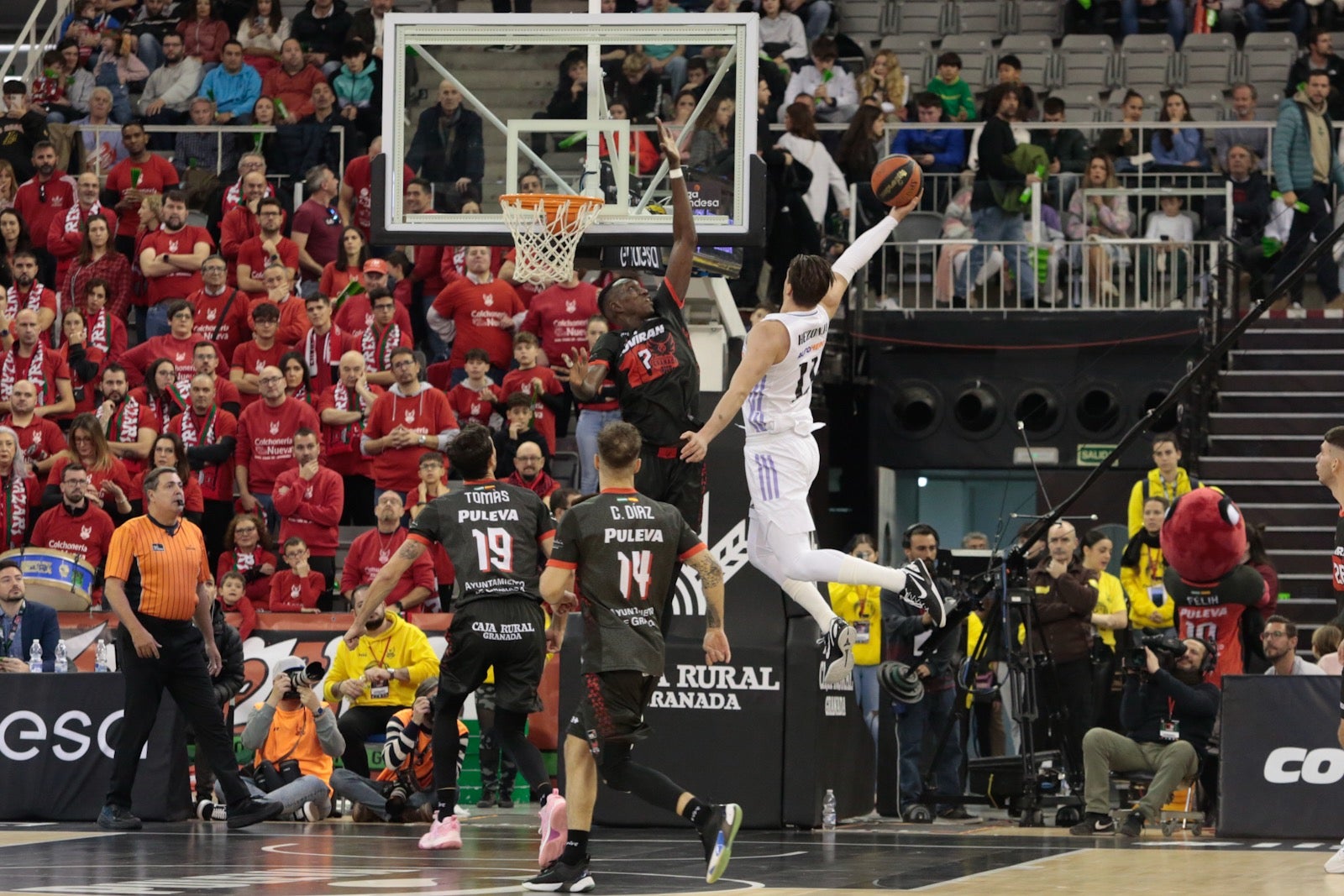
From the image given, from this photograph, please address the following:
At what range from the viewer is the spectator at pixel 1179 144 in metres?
21.8

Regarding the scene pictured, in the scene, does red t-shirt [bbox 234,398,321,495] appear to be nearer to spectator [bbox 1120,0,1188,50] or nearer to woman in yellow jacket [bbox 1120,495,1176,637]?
woman in yellow jacket [bbox 1120,495,1176,637]

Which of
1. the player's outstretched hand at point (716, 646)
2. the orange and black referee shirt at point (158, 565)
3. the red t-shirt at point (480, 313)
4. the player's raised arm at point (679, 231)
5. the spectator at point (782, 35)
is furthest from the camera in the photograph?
the spectator at point (782, 35)

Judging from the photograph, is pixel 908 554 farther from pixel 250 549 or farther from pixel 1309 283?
pixel 1309 283

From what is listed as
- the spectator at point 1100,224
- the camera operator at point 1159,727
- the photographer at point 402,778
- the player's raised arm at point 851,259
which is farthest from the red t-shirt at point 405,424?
the spectator at point 1100,224

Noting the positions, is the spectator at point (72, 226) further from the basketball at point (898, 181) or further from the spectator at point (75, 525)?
the basketball at point (898, 181)

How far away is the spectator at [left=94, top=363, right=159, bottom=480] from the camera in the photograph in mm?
18125

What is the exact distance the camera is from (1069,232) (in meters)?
21.7

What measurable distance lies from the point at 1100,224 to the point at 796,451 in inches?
456

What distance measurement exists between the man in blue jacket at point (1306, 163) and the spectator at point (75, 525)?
1223 cm

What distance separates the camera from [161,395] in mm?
18594

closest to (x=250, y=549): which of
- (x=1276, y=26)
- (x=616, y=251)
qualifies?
(x=616, y=251)

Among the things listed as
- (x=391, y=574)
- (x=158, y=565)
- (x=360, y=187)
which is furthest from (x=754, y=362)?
(x=360, y=187)

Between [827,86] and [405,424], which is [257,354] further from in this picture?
[827,86]

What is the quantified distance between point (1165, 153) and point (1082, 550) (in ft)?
23.8
